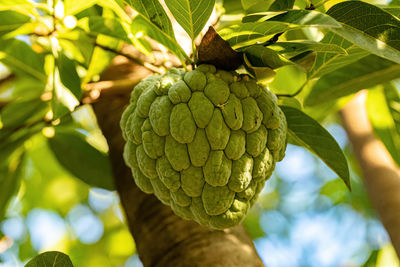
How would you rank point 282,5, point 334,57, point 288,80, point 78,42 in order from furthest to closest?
point 288,80, point 78,42, point 334,57, point 282,5

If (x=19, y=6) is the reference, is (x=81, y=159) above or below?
below

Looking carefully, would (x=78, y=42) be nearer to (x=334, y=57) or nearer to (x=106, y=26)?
(x=106, y=26)

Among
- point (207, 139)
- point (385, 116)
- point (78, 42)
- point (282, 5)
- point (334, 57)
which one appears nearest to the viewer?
point (207, 139)

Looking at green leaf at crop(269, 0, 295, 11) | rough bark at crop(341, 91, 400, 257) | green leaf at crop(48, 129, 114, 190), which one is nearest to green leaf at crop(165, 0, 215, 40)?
green leaf at crop(269, 0, 295, 11)

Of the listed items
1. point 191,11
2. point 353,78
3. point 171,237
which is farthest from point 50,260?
point 353,78

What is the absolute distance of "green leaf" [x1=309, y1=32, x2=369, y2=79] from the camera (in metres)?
1.17

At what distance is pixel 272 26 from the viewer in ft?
3.27

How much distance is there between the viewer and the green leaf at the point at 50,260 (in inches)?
41.4

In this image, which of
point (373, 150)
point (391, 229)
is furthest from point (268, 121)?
point (373, 150)

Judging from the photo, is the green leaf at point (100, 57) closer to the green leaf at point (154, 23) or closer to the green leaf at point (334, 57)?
the green leaf at point (154, 23)

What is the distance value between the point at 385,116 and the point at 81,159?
1321 mm

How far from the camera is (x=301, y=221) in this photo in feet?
13.7

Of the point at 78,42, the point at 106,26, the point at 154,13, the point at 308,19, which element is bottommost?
the point at 78,42

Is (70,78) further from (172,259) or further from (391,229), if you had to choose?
(391,229)
